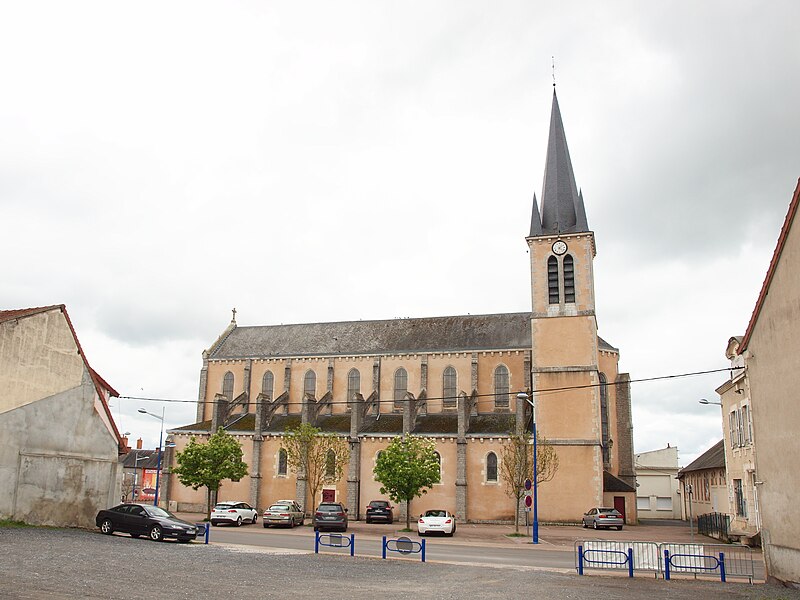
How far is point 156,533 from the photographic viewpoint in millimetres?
24672

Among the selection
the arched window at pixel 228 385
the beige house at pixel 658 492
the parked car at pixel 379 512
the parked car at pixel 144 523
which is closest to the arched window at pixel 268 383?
the arched window at pixel 228 385

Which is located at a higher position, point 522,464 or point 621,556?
point 522,464

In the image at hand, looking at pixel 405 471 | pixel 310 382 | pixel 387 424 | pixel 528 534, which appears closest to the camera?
pixel 528 534

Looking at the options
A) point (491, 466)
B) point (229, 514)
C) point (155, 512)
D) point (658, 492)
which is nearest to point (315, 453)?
point (229, 514)

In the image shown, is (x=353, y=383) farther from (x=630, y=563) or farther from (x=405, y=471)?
(x=630, y=563)

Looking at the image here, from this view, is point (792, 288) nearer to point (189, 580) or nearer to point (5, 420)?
point (189, 580)


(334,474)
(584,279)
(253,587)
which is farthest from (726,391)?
(253,587)

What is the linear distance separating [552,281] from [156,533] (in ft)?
101

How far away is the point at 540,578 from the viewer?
719 inches

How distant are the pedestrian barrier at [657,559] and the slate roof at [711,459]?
20.3 meters

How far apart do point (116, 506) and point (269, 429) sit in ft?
76.8

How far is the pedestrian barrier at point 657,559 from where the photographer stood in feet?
63.1

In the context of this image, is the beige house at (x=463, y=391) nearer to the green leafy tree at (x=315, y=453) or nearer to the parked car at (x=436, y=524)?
the green leafy tree at (x=315, y=453)

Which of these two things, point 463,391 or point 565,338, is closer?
point 565,338
